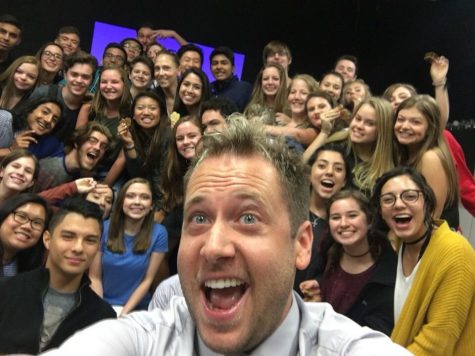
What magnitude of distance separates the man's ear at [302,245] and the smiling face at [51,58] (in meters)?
4.03

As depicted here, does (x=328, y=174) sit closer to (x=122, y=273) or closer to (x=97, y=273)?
(x=122, y=273)

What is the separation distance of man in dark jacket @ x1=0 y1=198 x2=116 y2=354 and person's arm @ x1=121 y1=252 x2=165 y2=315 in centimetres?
80

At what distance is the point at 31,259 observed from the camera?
3.15m

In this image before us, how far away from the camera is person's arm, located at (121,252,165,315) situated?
11.5 ft

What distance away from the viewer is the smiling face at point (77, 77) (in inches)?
176

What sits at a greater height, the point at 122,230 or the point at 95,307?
the point at 122,230

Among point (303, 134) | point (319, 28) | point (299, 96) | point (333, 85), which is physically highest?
point (319, 28)

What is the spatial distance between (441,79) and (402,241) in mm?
1673

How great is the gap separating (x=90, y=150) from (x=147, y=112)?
0.47m

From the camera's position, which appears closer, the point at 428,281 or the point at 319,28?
the point at 428,281

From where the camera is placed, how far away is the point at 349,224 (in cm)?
285

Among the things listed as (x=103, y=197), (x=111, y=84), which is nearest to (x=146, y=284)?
(x=103, y=197)

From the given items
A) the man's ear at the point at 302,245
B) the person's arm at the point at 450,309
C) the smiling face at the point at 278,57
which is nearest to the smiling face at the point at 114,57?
the smiling face at the point at 278,57

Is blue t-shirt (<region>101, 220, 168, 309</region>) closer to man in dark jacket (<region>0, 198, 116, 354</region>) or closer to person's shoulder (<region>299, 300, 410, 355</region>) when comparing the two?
man in dark jacket (<region>0, 198, 116, 354</region>)
